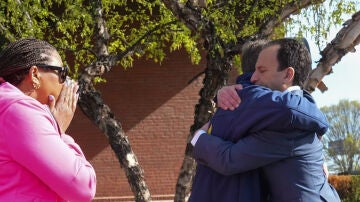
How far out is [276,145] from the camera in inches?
96.3

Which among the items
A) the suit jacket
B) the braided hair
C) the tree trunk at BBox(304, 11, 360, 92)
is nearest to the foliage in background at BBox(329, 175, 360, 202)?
the tree trunk at BBox(304, 11, 360, 92)

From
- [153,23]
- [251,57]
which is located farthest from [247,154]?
[153,23]

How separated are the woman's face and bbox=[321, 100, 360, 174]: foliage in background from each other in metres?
45.0

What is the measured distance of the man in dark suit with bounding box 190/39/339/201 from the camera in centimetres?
243

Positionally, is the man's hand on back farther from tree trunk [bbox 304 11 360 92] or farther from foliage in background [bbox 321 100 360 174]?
foliage in background [bbox 321 100 360 174]

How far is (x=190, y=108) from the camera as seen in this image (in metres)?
14.3

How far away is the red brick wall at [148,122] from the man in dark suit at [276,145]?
11565mm

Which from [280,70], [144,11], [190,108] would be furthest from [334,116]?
[280,70]

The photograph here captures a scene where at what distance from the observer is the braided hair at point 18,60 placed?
8.04 ft

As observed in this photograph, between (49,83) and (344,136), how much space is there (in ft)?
165

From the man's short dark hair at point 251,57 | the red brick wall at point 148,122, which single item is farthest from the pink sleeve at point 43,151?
the red brick wall at point 148,122

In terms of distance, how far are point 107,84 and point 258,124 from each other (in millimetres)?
11872

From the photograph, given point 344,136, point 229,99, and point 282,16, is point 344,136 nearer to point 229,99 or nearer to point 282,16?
point 282,16

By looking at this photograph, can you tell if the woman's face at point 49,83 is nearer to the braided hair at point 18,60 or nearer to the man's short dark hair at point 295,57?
the braided hair at point 18,60
